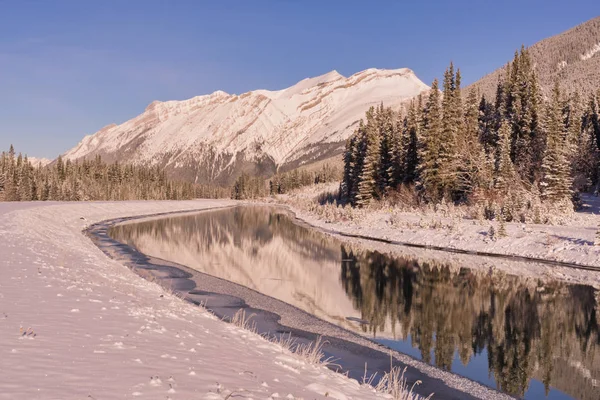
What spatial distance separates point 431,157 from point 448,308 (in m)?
38.8

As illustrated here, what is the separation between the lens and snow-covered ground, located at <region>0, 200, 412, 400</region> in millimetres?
5680

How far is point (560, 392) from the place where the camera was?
11.1 meters

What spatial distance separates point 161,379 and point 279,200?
150 m

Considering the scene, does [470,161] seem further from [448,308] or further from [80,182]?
[80,182]

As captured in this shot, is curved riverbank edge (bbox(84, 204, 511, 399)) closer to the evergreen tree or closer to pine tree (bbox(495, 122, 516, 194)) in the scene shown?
pine tree (bbox(495, 122, 516, 194))

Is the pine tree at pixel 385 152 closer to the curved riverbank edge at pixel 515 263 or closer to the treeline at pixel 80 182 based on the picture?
the curved riverbank edge at pixel 515 263

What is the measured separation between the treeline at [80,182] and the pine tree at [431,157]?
85.0m

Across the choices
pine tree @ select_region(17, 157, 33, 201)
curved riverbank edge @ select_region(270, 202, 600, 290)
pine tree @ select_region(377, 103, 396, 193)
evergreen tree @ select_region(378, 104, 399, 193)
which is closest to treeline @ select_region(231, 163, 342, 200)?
pine tree @ select_region(377, 103, 396, 193)

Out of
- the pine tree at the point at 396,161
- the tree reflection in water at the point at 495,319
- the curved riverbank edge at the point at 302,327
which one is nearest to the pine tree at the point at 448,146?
the pine tree at the point at 396,161

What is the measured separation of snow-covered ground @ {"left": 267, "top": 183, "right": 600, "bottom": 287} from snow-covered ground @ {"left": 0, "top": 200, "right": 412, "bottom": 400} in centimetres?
2032

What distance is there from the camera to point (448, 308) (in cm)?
1881

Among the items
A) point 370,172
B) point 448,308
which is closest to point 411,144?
point 370,172

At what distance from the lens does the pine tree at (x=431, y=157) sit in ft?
180

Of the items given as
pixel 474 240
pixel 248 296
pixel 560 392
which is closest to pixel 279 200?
pixel 474 240
